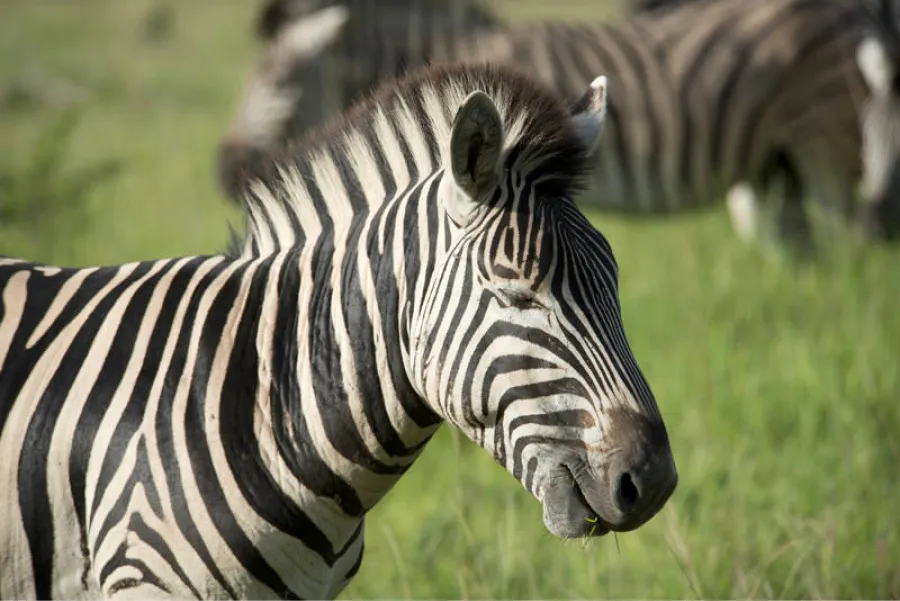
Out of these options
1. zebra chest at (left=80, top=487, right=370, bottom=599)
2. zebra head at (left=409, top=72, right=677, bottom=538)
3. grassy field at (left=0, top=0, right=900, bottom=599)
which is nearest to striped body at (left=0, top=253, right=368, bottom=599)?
zebra chest at (left=80, top=487, right=370, bottom=599)

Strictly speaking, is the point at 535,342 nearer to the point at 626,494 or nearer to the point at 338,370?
the point at 626,494

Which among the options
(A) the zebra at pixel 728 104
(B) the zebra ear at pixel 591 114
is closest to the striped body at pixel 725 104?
(A) the zebra at pixel 728 104

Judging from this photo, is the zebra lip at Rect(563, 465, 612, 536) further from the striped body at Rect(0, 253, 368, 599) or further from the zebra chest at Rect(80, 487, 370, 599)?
the zebra chest at Rect(80, 487, 370, 599)

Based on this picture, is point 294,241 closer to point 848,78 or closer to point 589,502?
point 589,502

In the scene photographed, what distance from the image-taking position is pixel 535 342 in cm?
215

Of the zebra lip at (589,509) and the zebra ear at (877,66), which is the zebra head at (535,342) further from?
the zebra ear at (877,66)

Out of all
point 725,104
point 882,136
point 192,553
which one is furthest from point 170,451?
point 882,136

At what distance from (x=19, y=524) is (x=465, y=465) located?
2963 mm

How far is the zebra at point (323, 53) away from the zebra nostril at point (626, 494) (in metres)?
6.97

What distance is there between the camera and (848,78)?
8.41 meters

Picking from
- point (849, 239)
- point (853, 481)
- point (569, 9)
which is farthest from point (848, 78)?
point (569, 9)

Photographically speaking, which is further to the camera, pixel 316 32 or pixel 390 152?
pixel 316 32

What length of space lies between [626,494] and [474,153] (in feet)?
2.68

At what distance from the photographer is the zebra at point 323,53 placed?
908 cm
